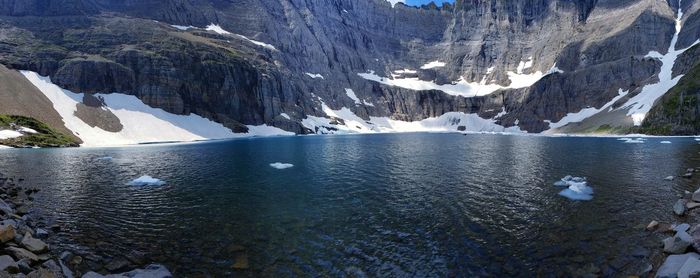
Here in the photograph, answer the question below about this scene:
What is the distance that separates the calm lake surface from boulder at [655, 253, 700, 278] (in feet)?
4.83

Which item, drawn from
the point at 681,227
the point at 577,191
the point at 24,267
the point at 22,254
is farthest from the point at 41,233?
the point at 577,191

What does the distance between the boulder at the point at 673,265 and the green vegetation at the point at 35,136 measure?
110 m

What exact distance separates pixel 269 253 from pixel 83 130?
384ft

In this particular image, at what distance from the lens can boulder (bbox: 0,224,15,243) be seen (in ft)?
48.7

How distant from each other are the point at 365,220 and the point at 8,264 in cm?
1742

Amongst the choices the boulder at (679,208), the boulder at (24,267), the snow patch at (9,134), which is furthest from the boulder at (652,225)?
the snow patch at (9,134)

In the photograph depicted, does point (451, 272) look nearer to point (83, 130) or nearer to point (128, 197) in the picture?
point (128, 197)

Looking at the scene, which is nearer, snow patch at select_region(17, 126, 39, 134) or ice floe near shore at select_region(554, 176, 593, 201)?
ice floe near shore at select_region(554, 176, 593, 201)

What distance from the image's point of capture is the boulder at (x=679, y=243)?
1614 centimetres

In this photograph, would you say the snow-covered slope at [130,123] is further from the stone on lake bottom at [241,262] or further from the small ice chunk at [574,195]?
the small ice chunk at [574,195]

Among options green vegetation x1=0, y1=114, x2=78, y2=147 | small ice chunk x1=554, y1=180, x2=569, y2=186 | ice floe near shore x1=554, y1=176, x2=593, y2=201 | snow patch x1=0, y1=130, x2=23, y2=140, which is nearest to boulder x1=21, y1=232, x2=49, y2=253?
ice floe near shore x1=554, y1=176, x2=593, y2=201

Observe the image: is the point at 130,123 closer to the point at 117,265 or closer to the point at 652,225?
the point at 117,265

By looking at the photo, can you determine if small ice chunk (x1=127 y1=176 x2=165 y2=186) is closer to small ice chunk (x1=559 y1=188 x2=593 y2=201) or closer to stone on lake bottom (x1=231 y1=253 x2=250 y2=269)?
stone on lake bottom (x1=231 y1=253 x2=250 y2=269)

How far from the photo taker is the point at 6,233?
15102 mm
